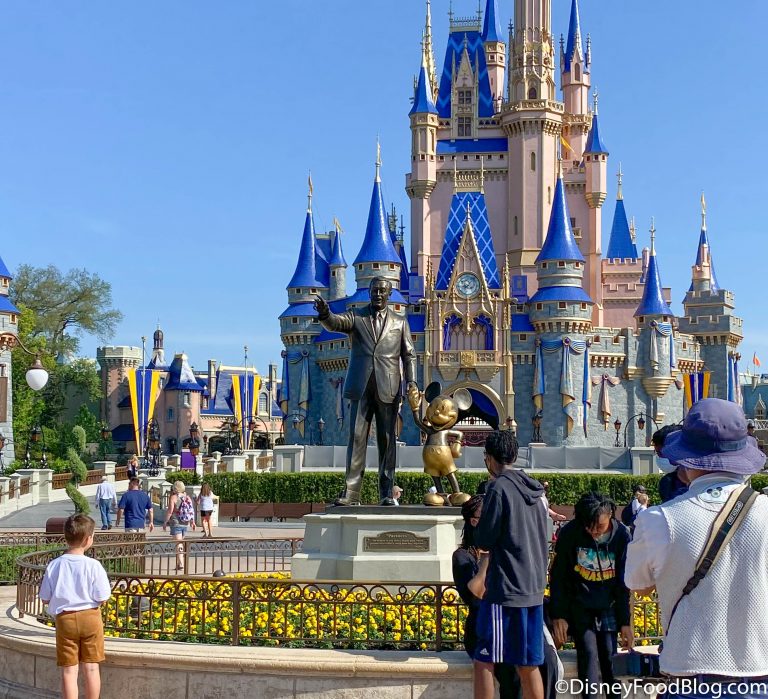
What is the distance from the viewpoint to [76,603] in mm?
5805

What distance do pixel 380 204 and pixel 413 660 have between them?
44.2 m

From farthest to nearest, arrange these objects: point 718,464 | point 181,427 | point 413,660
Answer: point 181,427, point 413,660, point 718,464

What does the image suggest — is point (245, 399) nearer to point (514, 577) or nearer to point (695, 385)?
point (695, 385)

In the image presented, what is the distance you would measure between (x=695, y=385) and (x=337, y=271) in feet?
64.2

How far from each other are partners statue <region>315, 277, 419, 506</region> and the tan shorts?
388 cm

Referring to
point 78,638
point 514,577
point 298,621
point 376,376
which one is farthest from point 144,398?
point 514,577

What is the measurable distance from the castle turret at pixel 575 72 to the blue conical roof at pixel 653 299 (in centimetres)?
1111

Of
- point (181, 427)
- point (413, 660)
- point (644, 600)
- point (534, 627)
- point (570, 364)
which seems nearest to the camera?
point (534, 627)

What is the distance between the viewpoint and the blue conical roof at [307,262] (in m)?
54.4

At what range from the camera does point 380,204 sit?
49562 mm

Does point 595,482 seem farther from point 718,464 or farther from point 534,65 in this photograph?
point 534,65

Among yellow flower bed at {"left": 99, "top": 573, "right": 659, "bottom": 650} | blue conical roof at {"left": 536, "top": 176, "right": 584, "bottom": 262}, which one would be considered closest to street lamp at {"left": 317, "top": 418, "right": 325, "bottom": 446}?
blue conical roof at {"left": 536, "top": 176, "right": 584, "bottom": 262}

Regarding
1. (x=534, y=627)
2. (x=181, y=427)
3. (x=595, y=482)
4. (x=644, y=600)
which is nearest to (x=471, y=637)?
(x=534, y=627)

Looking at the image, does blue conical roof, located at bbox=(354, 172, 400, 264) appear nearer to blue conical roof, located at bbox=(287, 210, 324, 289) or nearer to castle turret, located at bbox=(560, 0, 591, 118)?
blue conical roof, located at bbox=(287, 210, 324, 289)
